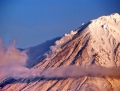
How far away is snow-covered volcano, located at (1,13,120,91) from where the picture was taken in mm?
115625

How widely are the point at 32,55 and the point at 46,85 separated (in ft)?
115

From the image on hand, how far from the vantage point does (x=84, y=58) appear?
125 metres

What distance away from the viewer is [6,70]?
413 feet

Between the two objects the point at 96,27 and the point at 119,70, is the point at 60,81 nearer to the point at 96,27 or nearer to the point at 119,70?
the point at 119,70

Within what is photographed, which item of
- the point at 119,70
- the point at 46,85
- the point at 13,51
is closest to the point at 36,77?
the point at 46,85

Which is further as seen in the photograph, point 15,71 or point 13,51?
point 13,51

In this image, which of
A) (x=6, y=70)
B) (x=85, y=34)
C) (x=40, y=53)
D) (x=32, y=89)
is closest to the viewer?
(x=32, y=89)

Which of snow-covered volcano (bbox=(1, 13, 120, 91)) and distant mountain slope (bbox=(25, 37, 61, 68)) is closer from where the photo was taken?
snow-covered volcano (bbox=(1, 13, 120, 91))

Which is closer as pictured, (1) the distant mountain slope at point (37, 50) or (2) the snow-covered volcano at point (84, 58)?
(2) the snow-covered volcano at point (84, 58)

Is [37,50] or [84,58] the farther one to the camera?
[37,50]

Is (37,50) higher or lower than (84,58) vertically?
higher

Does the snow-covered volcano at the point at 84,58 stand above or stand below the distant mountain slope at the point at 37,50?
below

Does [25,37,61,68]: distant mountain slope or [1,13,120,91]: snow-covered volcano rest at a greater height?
[25,37,61,68]: distant mountain slope

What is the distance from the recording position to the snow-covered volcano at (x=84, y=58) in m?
116
